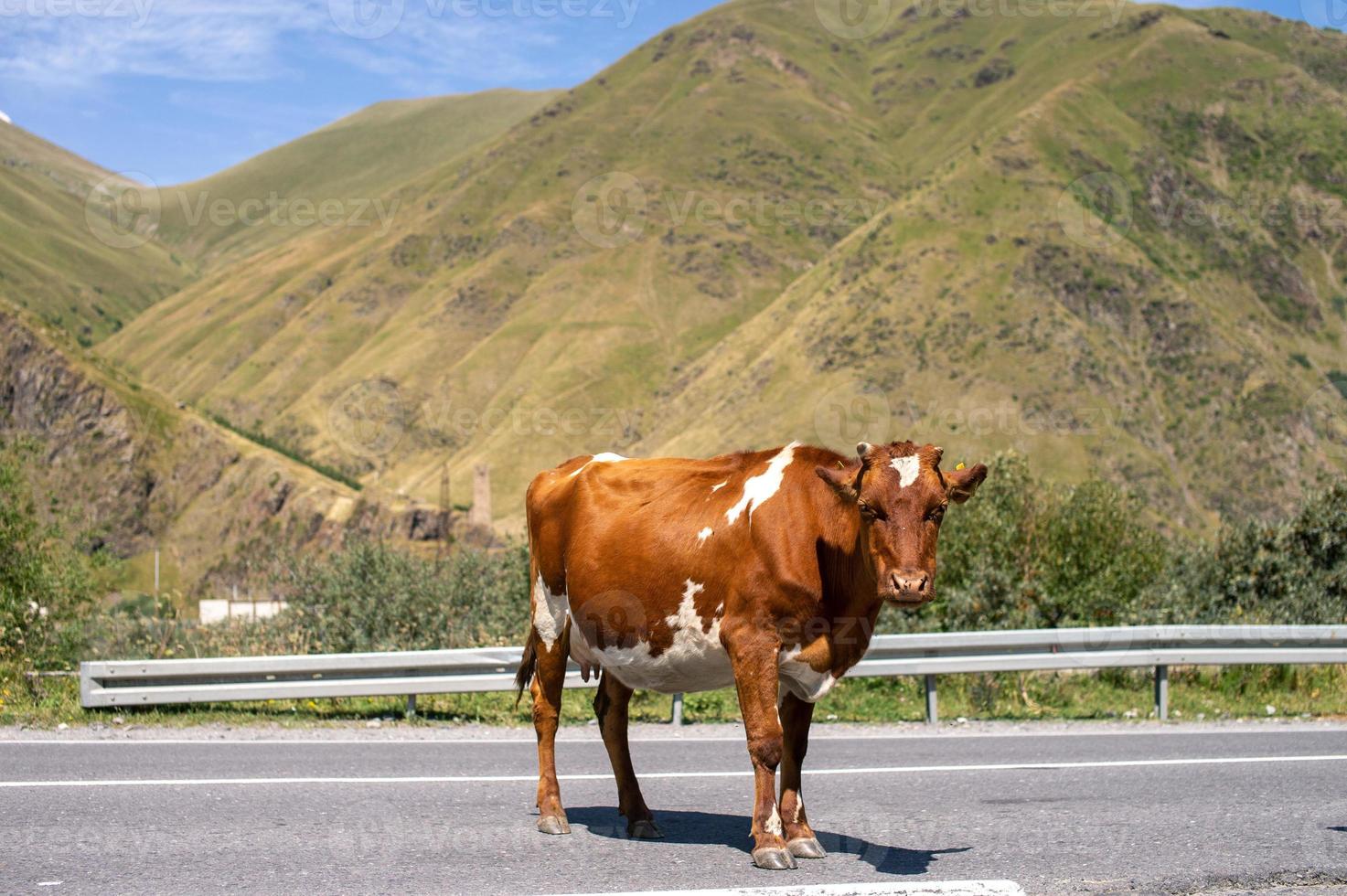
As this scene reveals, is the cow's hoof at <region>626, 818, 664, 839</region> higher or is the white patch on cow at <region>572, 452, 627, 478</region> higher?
the white patch on cow at <region>572, 452, 627, 478</region>

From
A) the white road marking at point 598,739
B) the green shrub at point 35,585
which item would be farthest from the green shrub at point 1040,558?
the green shrub at point 35,585

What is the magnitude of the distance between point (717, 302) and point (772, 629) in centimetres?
18692

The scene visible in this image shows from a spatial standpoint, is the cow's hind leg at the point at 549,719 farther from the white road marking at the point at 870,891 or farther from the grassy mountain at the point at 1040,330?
the grassy mountain at the point at 1040,330

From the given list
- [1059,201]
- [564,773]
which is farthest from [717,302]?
[564,773]

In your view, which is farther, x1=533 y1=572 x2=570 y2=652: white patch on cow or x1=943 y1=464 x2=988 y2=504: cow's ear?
x1=533 y1=572 x2=570 y2=652: white patch on cow

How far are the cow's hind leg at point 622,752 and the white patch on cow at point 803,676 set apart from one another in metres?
1.30

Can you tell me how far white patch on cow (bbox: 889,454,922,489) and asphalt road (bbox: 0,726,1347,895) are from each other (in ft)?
6.07

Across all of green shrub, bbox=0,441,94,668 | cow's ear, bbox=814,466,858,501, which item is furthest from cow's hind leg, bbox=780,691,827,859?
green shrub, bbox=0,441,94,668

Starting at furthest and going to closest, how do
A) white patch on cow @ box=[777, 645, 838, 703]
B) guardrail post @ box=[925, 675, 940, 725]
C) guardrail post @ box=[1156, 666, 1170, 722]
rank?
guardrail post @ box=[1156, 666, 1170, 722] → guardrail post @ box=[925, 675, 940, 725] → white patch on cow @ box=[777, 645, 838, 703]

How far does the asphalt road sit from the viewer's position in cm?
666

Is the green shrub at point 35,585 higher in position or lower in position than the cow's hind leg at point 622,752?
higher

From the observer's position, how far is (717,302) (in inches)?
7584

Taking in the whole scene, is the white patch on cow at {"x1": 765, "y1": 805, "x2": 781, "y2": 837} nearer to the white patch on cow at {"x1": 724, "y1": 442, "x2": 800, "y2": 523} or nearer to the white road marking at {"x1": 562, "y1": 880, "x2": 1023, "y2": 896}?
the white road marking at {"x1": 562, "y1": 880, "x2": 1023, "y2": 896}

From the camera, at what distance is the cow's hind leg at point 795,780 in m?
7.01
